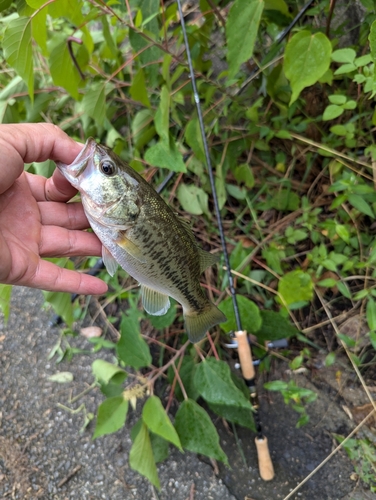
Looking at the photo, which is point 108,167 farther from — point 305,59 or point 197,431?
point 197,431

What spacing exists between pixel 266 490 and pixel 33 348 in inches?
76.9

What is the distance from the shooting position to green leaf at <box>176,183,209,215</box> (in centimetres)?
273

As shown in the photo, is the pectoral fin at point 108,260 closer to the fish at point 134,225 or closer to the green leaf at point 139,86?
the fish at point 134,225

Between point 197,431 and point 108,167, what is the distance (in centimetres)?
143

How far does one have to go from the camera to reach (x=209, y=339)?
245cm

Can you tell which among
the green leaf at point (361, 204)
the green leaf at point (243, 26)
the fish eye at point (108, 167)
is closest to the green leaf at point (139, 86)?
the green leaf at point (243, 26)

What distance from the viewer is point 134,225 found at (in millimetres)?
1752

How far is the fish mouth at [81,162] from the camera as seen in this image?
5.38 feet

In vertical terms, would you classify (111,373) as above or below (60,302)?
below

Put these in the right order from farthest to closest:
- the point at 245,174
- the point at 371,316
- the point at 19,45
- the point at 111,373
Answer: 1. the point at 245,174
2. the point at 111,373
3. the point at 371,316
4. the point at 19,45

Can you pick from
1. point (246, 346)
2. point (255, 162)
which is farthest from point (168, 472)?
point (255, 162)

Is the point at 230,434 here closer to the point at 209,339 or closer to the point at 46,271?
the point at 209,339

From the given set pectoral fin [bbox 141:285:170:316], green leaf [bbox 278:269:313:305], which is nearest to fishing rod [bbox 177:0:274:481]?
pectoral fin [bbox 141:285:170:316]

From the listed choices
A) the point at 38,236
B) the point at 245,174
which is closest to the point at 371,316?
the point at 245,174
